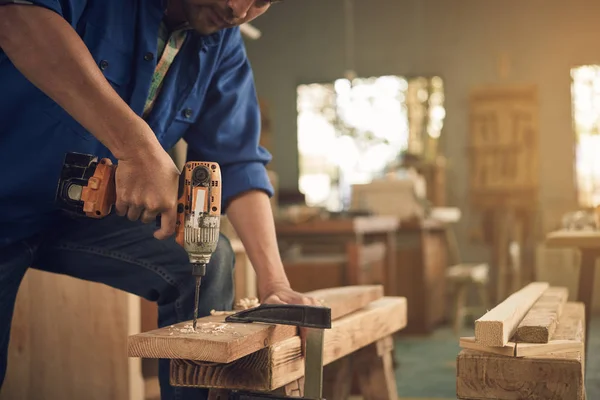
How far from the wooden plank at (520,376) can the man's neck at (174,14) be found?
105cm

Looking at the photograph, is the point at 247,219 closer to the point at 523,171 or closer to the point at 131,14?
the point at 131,14

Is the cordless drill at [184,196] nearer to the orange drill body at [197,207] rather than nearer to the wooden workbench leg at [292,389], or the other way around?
the orange drill body at [197,207]

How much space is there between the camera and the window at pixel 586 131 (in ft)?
30.8

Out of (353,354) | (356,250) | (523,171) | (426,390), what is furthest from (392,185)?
(353,354)

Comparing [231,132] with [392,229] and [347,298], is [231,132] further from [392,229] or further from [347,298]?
[392,229]

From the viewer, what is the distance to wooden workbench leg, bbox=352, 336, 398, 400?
101 inches

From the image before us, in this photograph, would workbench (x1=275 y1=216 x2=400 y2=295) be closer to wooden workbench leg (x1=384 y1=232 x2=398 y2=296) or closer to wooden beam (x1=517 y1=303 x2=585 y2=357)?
wooden workbench leg (x1=384 y1=232 x2=398 y2=296)

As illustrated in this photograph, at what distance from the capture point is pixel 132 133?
61.4 inches

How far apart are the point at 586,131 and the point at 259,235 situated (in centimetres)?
817

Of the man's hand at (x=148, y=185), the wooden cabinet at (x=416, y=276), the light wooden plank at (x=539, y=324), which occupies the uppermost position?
the man's hand at (x=148, y=185)

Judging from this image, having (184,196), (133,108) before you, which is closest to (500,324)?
(184,196)

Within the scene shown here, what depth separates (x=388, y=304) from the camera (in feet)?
8.26

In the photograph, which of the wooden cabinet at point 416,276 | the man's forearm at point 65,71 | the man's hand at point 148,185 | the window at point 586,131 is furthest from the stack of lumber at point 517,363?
the window at point 586,131

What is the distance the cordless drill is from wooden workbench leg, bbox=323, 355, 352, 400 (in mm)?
1042
